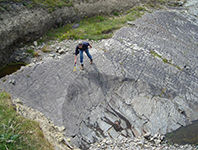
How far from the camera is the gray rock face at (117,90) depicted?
28.5 feet

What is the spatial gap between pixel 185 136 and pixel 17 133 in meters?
9.05

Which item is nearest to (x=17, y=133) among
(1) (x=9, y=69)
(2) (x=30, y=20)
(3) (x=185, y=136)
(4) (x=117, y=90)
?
(4) (x=117, y=90)

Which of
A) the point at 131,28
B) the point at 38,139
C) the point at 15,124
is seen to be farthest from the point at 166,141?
the point at 131,28

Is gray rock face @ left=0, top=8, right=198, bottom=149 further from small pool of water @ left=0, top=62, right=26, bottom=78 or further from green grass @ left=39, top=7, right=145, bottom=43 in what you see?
small pool of water @ left=0, top=62, right=26, bottom=78

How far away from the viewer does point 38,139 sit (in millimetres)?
5441

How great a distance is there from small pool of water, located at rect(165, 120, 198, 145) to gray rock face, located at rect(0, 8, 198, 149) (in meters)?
0.37

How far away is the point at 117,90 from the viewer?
10.6 meters

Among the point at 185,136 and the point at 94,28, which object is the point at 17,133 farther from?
the point at 94,28

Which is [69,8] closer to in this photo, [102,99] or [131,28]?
[131,28]

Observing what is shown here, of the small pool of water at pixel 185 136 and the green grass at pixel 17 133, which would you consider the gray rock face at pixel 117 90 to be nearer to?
the small pool of water at pixel 185 136

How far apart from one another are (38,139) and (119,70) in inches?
292

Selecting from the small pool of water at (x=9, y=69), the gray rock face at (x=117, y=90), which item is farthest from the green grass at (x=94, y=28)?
the small pool of water at (x=9, y=69)

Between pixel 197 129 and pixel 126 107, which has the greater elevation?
pixel 126 107

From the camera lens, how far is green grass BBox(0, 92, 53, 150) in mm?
4812
